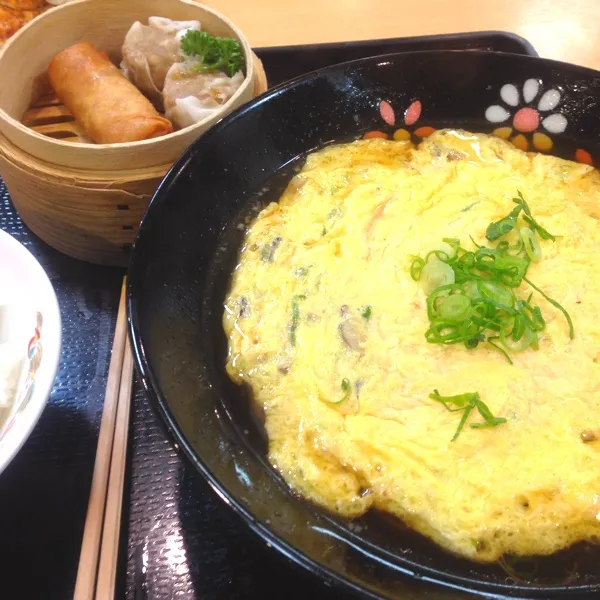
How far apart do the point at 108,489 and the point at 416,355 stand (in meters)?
0.90

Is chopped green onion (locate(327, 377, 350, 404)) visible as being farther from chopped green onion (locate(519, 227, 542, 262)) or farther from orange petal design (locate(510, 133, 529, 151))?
orange petal design (locate(510, 133, 529, 151))

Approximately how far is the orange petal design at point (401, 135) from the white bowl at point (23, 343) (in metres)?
1.32

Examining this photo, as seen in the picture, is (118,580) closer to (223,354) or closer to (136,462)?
(136,462)

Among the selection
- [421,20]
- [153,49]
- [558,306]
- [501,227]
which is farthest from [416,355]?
[421,20]

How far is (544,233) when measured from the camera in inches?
69.4

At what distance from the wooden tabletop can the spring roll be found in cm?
100

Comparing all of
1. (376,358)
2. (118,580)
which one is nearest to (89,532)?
(118,580)

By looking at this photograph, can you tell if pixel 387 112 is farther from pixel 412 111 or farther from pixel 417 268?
pixel 417 268

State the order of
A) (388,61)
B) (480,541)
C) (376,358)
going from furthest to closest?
(388,61)
(376,358)
(480,541)

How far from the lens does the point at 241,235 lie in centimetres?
185

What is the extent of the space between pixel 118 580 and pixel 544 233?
1.56 m

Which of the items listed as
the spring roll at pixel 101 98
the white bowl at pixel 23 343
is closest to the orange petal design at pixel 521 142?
the spring roll at pixel 101 98

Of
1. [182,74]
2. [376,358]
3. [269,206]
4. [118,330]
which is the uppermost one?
[182,74]

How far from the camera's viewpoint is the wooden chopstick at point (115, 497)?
1351 mm
